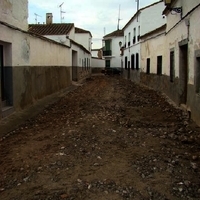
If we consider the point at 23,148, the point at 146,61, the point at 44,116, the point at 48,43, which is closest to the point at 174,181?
the point at 23,148

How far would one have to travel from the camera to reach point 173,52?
1174 centimetres

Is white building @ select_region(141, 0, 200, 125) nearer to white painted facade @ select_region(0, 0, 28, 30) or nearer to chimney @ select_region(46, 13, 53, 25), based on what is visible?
white painted facade @ select_region(0, 0, 28, 30)

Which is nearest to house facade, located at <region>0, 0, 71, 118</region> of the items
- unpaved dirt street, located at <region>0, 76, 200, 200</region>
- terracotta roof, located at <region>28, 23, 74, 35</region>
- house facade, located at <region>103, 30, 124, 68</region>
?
unpaved dirt street, located at <region>0, 76, 200, 200</region>

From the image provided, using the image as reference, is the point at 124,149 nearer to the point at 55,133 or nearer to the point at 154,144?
the point at 154,144

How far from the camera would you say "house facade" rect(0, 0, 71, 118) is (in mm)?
8219

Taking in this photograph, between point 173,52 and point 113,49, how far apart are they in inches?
1433

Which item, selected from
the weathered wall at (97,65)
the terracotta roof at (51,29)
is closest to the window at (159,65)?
the terracotta roof at (51,29)

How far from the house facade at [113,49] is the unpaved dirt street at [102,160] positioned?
3973cm

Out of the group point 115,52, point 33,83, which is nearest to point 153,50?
point 33,83

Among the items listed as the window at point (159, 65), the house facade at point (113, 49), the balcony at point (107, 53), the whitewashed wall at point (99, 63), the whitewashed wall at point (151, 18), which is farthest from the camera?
the whitewashed wall at point (99, 63)

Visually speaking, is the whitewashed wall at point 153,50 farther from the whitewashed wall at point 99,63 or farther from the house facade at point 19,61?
the whitewashed wall at point 99,63

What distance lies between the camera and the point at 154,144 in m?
5.50

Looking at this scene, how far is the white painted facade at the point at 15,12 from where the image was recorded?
7906 millimetres

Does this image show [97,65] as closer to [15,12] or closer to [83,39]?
[83,39]
